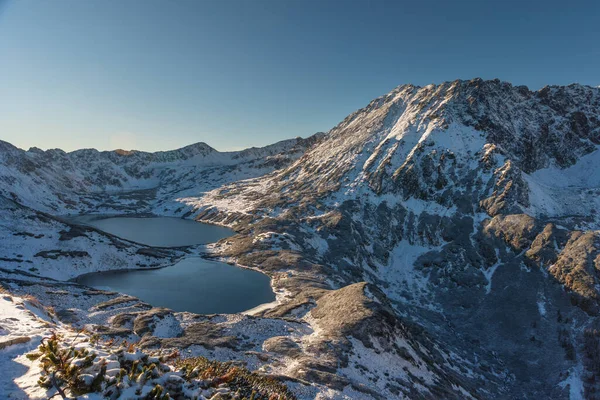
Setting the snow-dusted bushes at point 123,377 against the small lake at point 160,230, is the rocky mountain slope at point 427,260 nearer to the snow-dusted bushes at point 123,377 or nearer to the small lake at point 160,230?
the snow-dusted bushes at point 123,377

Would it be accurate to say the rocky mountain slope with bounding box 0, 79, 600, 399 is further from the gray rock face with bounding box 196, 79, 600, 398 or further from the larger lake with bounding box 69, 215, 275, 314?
the larger lake with bounding box 69, 215, 275, 314

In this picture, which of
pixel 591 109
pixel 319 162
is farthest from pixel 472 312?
pixel 591 109

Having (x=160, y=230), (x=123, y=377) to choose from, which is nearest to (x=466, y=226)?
(x=123, y=377)

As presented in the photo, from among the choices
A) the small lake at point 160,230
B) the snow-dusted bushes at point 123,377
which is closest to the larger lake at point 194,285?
the small lake at point 160,230

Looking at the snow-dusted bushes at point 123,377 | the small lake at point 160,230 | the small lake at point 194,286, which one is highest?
the snow-dusted bushes at point 123,377

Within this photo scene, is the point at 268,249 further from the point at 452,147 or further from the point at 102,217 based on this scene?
the point at 102,217

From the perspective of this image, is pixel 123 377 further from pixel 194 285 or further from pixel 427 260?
pixel 427 260

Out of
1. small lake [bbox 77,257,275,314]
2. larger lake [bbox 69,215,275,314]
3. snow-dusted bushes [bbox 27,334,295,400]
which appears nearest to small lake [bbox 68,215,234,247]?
larger lake [bbox 69,215,275,314]
